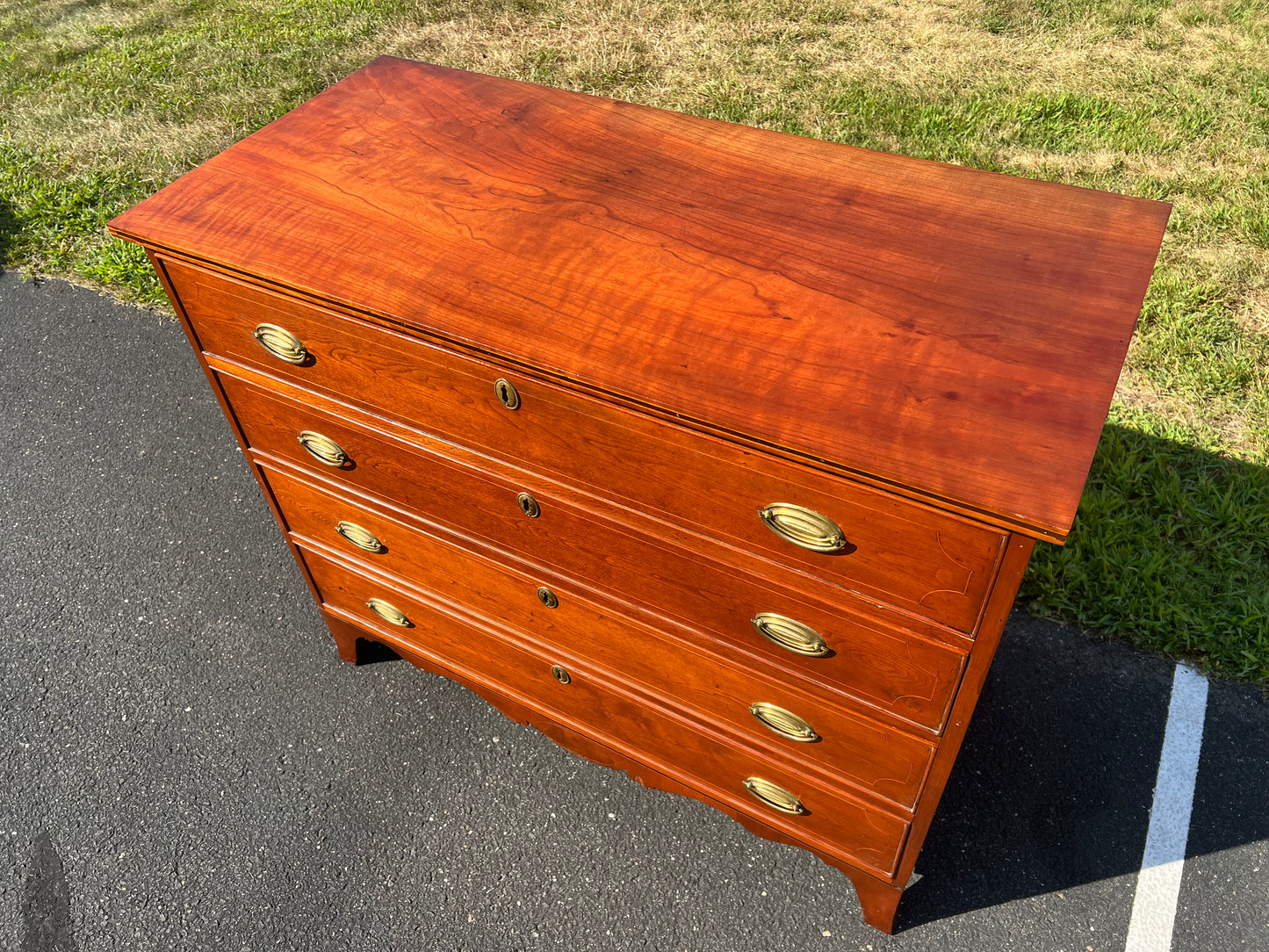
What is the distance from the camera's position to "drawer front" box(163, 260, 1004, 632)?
1.38 meters

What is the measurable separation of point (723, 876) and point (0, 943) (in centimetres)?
188

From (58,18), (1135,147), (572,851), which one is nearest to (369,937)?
(572,851)

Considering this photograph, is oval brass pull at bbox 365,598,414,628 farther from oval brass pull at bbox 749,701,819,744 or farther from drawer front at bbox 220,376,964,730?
oval brass pull at bbox 749,701,819,744

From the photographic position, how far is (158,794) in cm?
260

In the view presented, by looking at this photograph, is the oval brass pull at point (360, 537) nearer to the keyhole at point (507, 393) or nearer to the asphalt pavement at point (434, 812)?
the asphalt pavement at point (434, 812)

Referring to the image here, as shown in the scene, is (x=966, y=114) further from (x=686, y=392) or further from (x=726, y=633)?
(x=686, y=392)

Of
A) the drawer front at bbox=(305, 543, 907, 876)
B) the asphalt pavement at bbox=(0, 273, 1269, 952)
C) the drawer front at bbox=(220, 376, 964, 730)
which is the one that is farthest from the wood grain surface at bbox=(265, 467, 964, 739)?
the asphalt pavement at bbox=(0, 273, 1269, 952)

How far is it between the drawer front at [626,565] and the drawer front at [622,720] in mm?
296

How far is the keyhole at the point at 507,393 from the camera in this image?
1.59m

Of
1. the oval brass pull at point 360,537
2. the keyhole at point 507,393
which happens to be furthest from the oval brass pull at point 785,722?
the oval brass pull at point 360,537

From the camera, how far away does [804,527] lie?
1458 millimetres

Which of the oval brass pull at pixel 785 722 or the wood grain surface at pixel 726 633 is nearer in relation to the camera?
the wood grain surface at pixel 726 633

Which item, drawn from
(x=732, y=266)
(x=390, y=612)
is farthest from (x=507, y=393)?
(x=390, y=612)

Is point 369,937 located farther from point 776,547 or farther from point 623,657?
point 776,547
